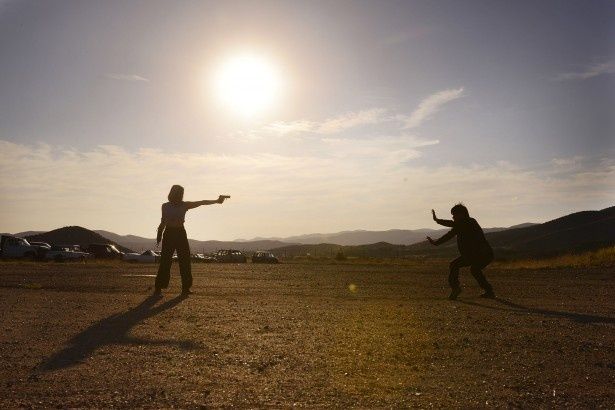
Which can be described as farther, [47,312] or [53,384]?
[47,312]

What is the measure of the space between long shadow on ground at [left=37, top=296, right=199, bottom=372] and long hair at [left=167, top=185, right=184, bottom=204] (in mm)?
3888

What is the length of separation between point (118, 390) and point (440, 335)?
422 cm

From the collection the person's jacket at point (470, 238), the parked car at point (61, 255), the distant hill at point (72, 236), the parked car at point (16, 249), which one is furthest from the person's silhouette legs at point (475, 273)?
the distant hill at point (72, 236)

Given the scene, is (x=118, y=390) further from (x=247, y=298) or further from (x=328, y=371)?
(x=247, y=298)

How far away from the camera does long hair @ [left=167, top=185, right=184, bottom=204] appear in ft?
43.6

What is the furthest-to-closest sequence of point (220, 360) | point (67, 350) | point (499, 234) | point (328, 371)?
point (499, 234) → point (67, 350) → point (220, 360) → point (328, 371)

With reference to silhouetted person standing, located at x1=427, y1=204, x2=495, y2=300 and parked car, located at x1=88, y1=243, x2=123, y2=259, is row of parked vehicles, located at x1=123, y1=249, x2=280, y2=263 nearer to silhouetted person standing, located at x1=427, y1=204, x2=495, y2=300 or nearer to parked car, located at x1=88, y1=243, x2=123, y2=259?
parked car, located at x1=88, y1=243, x2=123, y2=259

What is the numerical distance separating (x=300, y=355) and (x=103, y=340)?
2285 millimetres

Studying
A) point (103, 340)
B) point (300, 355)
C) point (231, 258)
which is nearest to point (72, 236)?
point (231, 258)

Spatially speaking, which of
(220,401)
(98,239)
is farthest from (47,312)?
(98,239)

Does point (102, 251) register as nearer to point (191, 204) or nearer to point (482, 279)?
point (191, 204)

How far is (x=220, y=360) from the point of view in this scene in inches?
233

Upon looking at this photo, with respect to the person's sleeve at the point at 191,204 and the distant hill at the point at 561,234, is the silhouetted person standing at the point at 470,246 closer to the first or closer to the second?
the person's sleeve at the point at 191,204

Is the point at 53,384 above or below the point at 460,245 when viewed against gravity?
below
